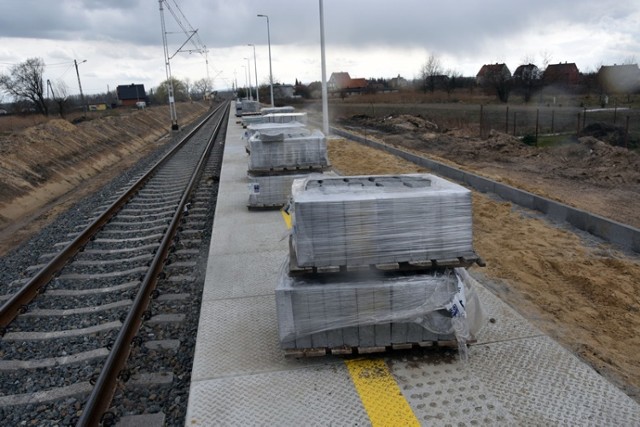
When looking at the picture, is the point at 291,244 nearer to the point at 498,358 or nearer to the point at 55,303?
the point at 498,358

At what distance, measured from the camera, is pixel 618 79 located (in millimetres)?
58625

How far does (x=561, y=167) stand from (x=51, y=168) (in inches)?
714

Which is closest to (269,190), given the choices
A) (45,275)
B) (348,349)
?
(45,275)

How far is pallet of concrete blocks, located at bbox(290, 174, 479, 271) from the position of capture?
14.4ft

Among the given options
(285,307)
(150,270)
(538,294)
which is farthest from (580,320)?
(150,270)

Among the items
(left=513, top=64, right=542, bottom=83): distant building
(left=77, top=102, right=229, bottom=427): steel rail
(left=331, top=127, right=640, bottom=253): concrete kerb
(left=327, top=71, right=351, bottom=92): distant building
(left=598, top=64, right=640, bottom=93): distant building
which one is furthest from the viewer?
(left=327, top=71, right=351, bottom=92): distant building

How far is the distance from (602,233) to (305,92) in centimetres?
10853

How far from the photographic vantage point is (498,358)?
180 inches

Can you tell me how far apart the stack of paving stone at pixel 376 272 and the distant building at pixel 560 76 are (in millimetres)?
65045

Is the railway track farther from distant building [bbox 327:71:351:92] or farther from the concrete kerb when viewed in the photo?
distant building [bbox 327:71:351:92]

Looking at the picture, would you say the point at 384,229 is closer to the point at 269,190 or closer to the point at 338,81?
the point at 269,190

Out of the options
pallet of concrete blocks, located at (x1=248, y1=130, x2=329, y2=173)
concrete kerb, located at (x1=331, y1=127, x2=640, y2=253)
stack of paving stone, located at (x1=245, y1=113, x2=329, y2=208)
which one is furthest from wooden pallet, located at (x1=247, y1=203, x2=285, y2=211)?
concrete kerb, located at (x1=331, y1=127, x2=640, y2=253)

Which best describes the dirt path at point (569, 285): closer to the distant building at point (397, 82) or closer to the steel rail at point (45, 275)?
the steel rail at point (45, 275)

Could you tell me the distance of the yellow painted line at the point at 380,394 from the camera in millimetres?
3805
